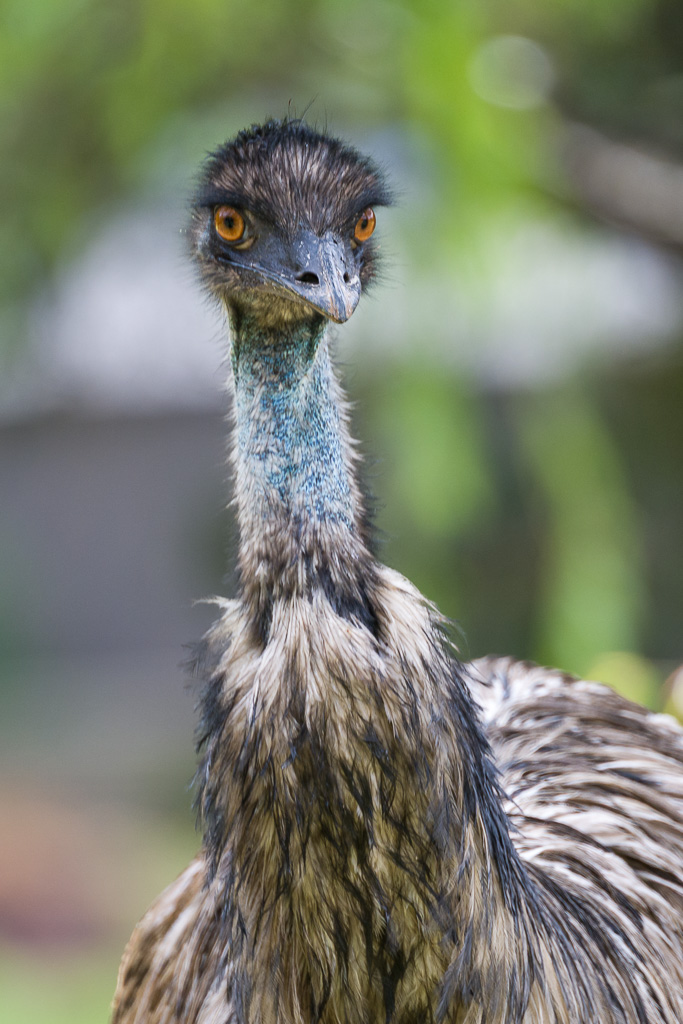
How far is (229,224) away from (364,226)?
0.15 metres

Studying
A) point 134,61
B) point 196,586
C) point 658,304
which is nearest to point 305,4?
point 134,61

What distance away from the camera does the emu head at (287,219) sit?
4.34 ft

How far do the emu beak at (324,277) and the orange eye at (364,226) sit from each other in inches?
3.3

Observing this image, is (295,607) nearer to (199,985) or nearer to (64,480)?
(199,985)

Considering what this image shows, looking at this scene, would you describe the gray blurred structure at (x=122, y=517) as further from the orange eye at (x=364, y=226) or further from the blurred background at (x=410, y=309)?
the orange eye at (x=364, y=226)

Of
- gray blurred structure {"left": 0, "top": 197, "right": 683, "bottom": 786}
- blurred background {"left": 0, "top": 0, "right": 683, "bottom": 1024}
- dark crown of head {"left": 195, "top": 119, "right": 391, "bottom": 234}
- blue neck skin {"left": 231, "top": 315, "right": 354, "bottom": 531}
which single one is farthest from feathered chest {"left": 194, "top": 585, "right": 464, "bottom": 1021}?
gray blurred structure {"left": 0, "top": 197, "right": 683, "bottom": 786}

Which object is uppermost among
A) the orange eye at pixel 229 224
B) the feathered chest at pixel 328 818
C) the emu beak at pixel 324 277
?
the orange eye at pixel 229 224

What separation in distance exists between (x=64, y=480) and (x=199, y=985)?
5.13 metres

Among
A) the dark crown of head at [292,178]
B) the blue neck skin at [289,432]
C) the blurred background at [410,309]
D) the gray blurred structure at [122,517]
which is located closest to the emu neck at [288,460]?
the blue neck skin at [289,432]

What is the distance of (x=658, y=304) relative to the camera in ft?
18.1

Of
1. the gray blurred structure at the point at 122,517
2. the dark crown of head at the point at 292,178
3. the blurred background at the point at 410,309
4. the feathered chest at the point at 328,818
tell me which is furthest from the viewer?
the gray blurred structure at the point at 122,517

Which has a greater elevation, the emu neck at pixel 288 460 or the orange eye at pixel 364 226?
the orange eye at pixel 364 226

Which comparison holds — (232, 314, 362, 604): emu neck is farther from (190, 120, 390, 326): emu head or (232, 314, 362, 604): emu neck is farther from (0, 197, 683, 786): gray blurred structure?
(0, 197, 683, 786): gray blurred structure

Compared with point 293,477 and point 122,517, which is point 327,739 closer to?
point 293,477
